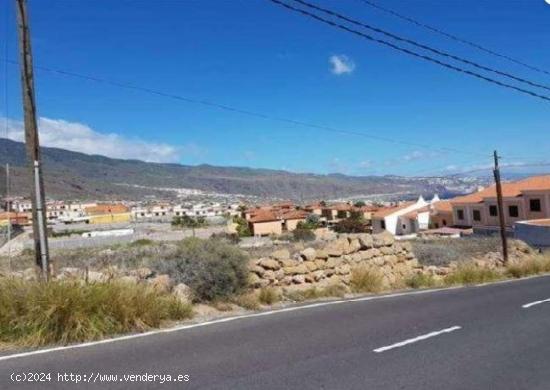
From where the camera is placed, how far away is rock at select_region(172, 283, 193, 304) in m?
9.96

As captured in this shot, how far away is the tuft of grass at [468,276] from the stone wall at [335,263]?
1.15 metres

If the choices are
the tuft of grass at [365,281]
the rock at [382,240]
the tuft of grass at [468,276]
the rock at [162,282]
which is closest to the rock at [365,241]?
the rock at [382,240]

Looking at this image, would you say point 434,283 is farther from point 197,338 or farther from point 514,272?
point 197,338

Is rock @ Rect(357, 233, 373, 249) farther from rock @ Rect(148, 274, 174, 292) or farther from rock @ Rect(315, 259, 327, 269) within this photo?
rock @ Rect(148, 274, 174, 292)

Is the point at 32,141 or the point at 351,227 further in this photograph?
the point at 351,227

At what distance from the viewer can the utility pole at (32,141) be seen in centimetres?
954

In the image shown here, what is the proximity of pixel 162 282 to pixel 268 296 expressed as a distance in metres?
2.57

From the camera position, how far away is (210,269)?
37.7ft

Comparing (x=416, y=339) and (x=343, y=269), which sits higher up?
(x=343, y=269)

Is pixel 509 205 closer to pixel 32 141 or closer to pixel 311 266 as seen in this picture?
pixel 311 266

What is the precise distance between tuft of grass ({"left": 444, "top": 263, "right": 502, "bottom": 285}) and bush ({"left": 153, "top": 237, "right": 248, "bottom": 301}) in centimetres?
910

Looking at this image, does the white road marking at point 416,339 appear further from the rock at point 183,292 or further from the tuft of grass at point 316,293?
the tuft of grass at point 316,293

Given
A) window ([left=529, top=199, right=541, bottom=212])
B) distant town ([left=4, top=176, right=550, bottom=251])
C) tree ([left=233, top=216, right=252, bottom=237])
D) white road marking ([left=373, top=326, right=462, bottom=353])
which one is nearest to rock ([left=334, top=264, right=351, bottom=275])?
white road marking ([left=373, top=326, right=462, bottom=353])

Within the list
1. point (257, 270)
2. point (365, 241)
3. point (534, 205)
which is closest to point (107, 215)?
point (534, 205)
